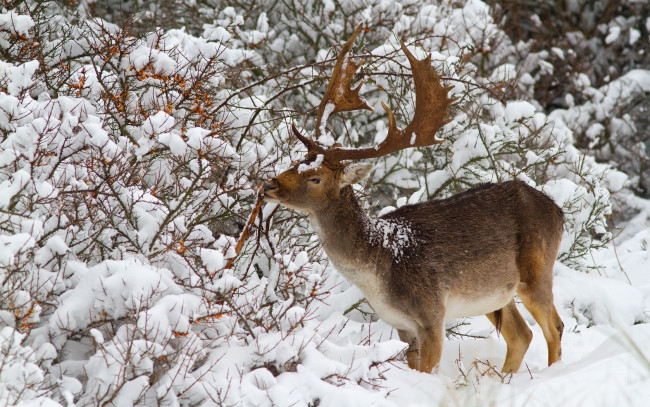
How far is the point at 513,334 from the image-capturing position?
21.6 ft

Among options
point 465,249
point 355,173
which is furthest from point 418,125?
point 465,249

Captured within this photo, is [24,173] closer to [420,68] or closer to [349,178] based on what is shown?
[349,178]

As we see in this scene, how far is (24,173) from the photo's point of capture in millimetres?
4078

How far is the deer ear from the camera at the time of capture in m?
5.36

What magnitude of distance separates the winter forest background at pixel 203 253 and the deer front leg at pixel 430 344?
29 cm

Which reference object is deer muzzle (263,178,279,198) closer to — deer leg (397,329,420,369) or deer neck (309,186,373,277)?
deer neck (309,186,373,277)

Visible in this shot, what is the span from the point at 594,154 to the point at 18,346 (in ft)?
39.2

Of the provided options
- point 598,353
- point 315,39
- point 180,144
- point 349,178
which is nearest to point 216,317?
point 180,144

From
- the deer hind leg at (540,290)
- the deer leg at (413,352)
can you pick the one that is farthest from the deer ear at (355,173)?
the deer hind leg at (540,290)

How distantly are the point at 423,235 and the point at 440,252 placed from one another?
20 centimetres

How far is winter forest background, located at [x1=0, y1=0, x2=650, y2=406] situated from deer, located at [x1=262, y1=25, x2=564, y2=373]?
1.12 ft

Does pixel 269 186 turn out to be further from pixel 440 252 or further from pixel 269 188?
pixel 440 252

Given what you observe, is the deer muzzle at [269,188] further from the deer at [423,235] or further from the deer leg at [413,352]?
the deer leg at [413,352]

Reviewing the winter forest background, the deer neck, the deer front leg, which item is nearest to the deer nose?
the winter forest background
